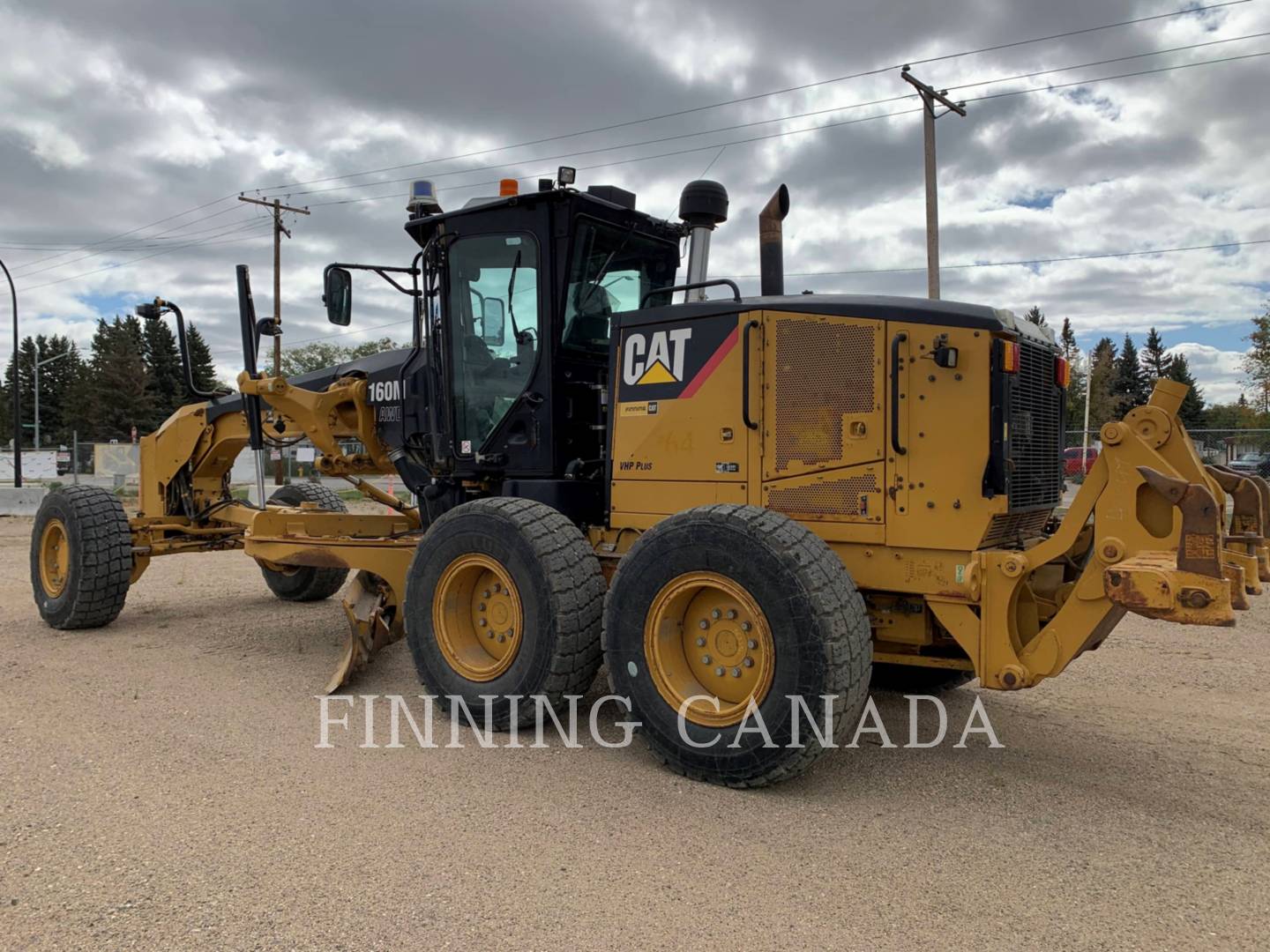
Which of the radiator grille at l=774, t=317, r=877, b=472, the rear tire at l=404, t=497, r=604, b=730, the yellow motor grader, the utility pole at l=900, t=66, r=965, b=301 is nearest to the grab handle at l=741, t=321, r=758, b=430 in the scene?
the yellow motor grader

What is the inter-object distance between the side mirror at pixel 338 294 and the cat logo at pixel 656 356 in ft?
7.06

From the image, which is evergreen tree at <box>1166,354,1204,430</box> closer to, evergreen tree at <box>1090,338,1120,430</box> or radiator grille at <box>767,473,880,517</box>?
evergreen tree at <box>1090,338,1120,430</box>

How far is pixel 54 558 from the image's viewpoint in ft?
26.3

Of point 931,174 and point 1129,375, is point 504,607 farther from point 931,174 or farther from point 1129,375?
point 1129,375

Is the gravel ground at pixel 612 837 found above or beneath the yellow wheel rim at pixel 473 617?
beneath

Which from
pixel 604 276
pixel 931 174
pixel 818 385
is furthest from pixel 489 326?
pixel 931 174

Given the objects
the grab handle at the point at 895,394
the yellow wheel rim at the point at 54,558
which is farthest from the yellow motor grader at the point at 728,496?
the yellow wheel rim at the point at 54,558

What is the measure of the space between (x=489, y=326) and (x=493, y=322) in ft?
0.12

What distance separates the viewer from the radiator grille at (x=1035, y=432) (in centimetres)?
420

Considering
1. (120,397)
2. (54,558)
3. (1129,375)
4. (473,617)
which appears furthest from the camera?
(1129,375)

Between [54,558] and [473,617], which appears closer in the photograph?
[473,617]

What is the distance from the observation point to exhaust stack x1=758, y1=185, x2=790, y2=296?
5129 mm

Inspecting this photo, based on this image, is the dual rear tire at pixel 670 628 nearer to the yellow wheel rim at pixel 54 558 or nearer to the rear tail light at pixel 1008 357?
the rear tail light at pixel 1008 357

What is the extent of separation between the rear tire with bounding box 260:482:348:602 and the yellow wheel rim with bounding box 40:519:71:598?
1743mm
